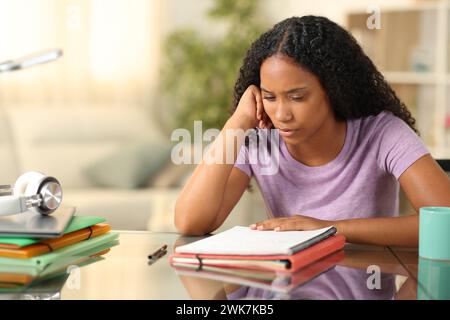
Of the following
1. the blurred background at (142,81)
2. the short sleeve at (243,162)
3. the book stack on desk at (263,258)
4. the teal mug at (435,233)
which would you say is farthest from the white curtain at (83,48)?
the teal mug at (435,233)

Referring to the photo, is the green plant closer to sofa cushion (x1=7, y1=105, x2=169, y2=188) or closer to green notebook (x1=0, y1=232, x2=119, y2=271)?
sofa cushion (x1=7, y1=105, x2=169, y2=188)

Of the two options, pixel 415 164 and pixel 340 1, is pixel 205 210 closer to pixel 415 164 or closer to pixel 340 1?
pixel 415 164

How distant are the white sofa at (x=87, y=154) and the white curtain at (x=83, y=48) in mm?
198

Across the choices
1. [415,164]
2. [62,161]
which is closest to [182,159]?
[62,161]

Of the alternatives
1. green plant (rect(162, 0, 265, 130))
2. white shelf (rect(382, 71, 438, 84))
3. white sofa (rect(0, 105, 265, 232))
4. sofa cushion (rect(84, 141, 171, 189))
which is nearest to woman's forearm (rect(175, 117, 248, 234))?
white sofa (rect(0, 105, 265, 232))

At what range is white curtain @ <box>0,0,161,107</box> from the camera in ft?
14.3

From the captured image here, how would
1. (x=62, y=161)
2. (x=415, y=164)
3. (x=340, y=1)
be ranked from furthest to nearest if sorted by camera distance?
(x=340, y=1) < (x=62, y=161) < (x=415, y=164)

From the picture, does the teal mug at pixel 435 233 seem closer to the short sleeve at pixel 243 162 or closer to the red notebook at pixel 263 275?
the red notebook at pixel 263 275

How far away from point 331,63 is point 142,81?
10.9 feet

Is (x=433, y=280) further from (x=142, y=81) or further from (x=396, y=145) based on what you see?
(x=142, y=81)

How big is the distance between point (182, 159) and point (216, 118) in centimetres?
68

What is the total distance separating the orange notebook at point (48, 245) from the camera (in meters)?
1.11

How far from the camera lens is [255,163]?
1.66m

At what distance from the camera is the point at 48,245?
3.76 feet
